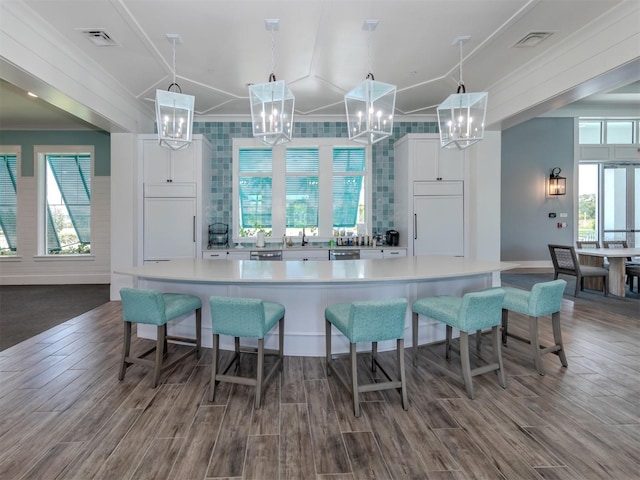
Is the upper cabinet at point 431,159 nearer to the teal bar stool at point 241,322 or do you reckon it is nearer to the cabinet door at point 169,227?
the cabinet door at point 169,227

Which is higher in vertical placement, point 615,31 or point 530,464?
point 615,31

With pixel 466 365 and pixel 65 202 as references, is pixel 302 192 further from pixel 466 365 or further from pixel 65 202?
pixel 65 202

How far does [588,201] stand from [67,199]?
1215 cm

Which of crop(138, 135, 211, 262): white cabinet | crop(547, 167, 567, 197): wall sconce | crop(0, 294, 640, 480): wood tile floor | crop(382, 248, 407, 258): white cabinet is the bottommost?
crop(0, 294, 640, 480): wood tile floor

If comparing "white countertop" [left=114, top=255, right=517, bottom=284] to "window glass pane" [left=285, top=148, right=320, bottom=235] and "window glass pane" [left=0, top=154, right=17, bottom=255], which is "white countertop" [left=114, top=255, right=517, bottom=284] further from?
"window glass pane" [left=0, top=154, right=17, bottom=255]

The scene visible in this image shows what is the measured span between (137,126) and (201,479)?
506 cm

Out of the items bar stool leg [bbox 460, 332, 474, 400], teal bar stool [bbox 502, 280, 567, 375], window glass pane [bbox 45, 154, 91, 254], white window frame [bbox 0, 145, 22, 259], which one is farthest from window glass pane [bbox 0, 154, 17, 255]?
teal bar stool [bbox 502, 280, 567, 375]

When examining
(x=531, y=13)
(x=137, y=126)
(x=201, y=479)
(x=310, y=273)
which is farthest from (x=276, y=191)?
(x=201, y=479)

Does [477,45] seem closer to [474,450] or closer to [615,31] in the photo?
[615,31]

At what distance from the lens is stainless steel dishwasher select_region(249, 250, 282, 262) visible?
4.86 m

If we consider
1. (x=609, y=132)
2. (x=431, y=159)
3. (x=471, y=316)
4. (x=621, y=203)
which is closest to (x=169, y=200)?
(x=431, y=159)

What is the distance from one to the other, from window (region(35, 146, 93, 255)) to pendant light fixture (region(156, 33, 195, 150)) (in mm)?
5010

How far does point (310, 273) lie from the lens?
2506 millimetres

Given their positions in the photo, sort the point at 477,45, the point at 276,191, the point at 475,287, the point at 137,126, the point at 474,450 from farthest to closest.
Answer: the point at 276,191 → the point at 137,126 → the point at 477,45 → the point at 475,287 → the point at 474,450
